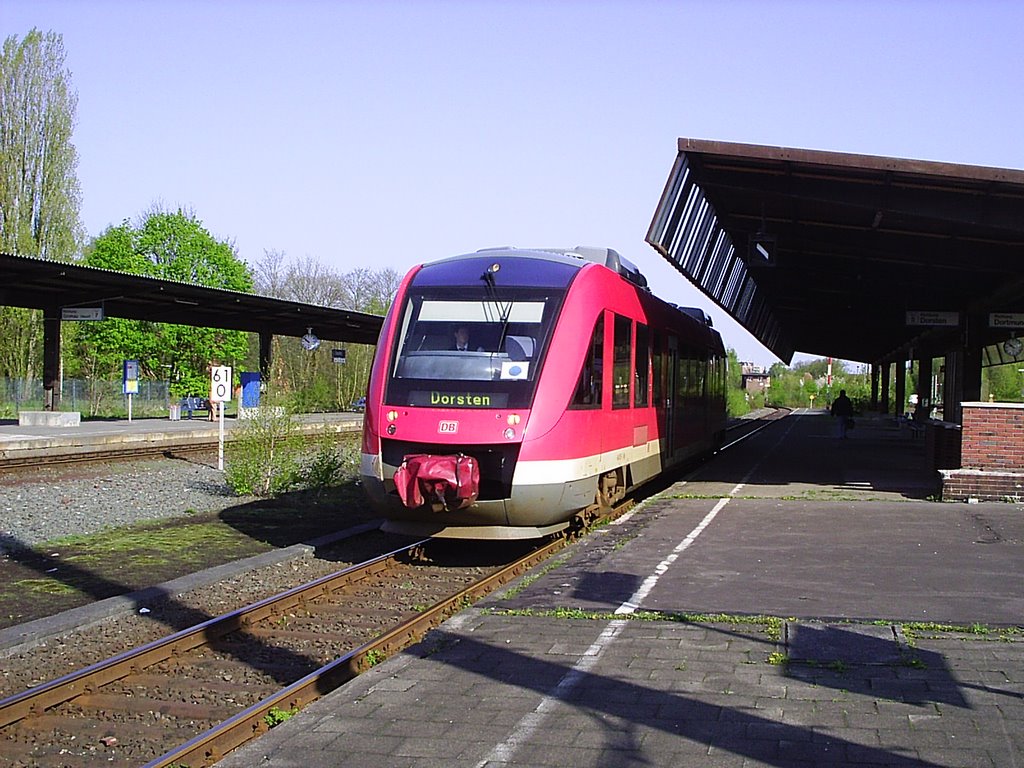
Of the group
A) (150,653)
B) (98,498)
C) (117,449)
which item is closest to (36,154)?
(117,449)

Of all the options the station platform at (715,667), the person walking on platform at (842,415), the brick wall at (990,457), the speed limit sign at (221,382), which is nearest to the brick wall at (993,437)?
the brick wall at (990,457)

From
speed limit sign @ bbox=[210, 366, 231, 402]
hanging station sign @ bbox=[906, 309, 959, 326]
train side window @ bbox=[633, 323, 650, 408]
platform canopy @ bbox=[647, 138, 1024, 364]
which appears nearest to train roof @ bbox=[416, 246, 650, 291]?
train side window @ bbox=[633, 323, 650, 408]

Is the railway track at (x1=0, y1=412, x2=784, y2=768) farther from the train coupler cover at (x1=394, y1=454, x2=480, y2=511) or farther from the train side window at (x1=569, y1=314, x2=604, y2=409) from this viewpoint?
the train side window at (x1=569, y1=314, x2=604, y2=409)

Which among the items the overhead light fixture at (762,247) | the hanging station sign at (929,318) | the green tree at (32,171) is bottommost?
the hanging station sign at (929,318)

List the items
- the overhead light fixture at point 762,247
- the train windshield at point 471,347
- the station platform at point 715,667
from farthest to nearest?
the overhead light fixture at point 762,247 → the train windshield at point 471,347 → the station platform at point 715,667

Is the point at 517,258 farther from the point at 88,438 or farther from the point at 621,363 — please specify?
the point at 88,438

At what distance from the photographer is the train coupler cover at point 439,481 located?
9555mm

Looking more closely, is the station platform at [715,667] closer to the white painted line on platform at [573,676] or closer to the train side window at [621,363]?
the white painted line on platform at [573,676]

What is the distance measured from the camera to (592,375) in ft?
35.9

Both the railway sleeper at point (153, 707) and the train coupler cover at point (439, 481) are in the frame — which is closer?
the railway sleeper at point (153, 707)

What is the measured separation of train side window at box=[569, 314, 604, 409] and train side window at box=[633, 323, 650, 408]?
1.85 m

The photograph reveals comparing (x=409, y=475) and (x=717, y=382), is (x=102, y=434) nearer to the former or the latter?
(x=717, y=382)

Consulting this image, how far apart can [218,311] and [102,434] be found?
865cm

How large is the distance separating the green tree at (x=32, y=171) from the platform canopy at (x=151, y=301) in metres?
14.9
